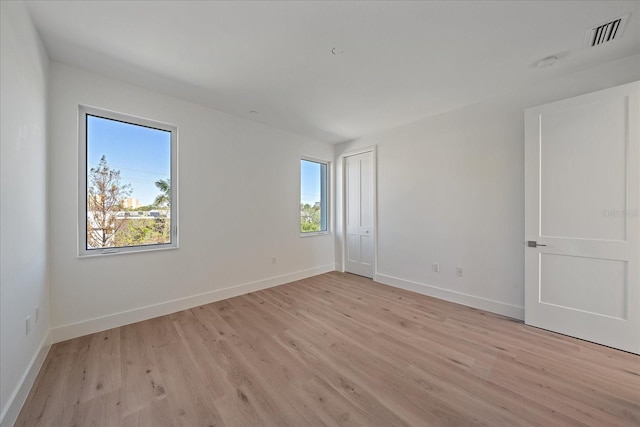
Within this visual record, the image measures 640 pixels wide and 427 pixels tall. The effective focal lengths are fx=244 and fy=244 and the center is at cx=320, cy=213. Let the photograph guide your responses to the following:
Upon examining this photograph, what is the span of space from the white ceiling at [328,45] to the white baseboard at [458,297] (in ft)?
8.32

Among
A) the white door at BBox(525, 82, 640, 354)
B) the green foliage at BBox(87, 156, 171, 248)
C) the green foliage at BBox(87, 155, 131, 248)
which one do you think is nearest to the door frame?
the white door at BBox(525, 82, 640, 354)

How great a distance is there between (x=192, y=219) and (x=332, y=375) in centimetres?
247

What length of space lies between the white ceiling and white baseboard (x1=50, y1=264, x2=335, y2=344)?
2.52m

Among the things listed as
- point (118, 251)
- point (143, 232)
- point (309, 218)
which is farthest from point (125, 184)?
point (309, 218)

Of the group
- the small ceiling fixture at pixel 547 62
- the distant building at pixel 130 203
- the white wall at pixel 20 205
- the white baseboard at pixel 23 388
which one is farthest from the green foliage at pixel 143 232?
the small ceiling fixture at pixel 547 62

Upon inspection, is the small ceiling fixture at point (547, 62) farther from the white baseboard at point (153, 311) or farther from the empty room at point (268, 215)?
the white baseboard at point (153, 311)

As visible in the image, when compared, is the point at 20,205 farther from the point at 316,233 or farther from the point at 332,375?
the point at 316,233

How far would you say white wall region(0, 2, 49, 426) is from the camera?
141 centimetres

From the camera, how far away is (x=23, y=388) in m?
1.61

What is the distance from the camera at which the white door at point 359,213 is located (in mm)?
4512

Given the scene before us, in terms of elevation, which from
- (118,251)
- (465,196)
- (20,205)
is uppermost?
(465,196)

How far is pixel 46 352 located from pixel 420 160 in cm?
468

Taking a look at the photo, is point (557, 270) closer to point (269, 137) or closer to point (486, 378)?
point (486, 378)

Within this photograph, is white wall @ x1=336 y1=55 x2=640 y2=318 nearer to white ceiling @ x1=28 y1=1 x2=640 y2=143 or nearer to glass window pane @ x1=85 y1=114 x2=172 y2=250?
white ceiling @ x1=28 y1=1 x2=640 y2=143
